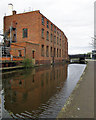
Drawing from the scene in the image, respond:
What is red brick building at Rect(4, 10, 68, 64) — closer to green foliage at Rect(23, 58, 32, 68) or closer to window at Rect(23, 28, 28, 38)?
window at Rect(23, 28, 28, 38)

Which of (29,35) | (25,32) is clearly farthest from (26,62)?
(25,32)

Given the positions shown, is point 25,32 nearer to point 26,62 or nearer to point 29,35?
point 29,35

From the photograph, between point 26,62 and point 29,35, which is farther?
point 29,35

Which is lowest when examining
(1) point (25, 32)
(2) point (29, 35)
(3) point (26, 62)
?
(3) point (26, 62)

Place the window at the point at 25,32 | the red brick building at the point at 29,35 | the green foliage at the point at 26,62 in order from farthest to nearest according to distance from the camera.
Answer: the window at the point at 25,32 < the red brick building at the point at 29,35 < the green foliage at the point at 26,62

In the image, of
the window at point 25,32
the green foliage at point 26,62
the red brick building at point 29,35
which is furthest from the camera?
the window at point 25,32

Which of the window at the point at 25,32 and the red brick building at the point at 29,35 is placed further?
the window at the point at 25,32

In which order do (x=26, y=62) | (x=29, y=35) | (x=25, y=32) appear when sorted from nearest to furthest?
(x=26, y=62)
(x=29, y=35)
(x=25, y=32)

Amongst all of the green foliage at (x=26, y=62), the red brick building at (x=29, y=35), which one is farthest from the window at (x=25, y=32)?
the green foliage at (x=26, y=62)

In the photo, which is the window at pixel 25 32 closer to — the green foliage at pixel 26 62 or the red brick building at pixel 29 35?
the red brick building at pixel 29 35

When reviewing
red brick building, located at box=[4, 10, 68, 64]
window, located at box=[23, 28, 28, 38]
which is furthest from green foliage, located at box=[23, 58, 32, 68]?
window, located at box=[23, 28, 28, 38]

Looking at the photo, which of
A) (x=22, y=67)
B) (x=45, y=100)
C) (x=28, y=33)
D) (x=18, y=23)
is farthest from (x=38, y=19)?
(x=45, y=100)

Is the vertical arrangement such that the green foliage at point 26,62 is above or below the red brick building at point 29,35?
below

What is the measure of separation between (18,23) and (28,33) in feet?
13.2
